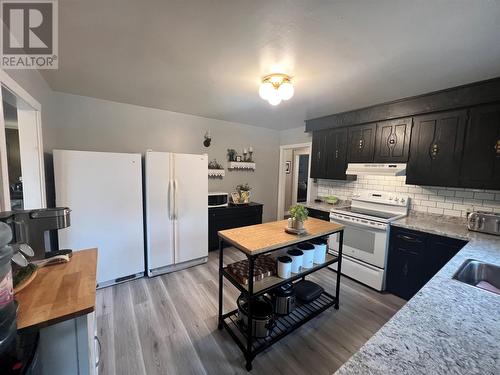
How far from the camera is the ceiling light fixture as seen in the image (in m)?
1.98

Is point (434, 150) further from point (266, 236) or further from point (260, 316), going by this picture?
point (260, 316)

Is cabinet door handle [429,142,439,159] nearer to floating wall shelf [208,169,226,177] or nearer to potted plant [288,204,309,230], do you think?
potted plant [288,204,309,230]

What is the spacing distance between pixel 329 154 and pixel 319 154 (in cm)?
20

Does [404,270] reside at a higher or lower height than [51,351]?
lower

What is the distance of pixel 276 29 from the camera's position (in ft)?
4.50

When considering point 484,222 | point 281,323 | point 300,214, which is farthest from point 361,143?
point 281,323

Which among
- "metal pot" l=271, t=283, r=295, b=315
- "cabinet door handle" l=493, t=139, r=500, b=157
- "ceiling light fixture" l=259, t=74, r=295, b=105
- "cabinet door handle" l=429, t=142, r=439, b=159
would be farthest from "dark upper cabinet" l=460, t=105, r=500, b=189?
"metal pot" l=271, t=283, r=295, b=315

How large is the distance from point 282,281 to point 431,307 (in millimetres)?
1003

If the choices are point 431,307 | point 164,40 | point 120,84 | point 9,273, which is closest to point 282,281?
point 431,307

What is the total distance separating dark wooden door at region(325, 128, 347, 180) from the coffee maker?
338 cm

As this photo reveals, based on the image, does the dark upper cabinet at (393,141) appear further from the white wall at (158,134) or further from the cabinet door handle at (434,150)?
the white wall at (158,134)

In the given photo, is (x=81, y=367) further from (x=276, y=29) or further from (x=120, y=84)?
(x=120, y=84)

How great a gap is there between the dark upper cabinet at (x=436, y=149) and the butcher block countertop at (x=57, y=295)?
331 cm

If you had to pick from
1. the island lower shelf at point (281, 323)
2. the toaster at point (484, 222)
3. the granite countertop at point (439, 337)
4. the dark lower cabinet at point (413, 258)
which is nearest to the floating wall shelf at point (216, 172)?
the island lower shelf at point (281, 323)
